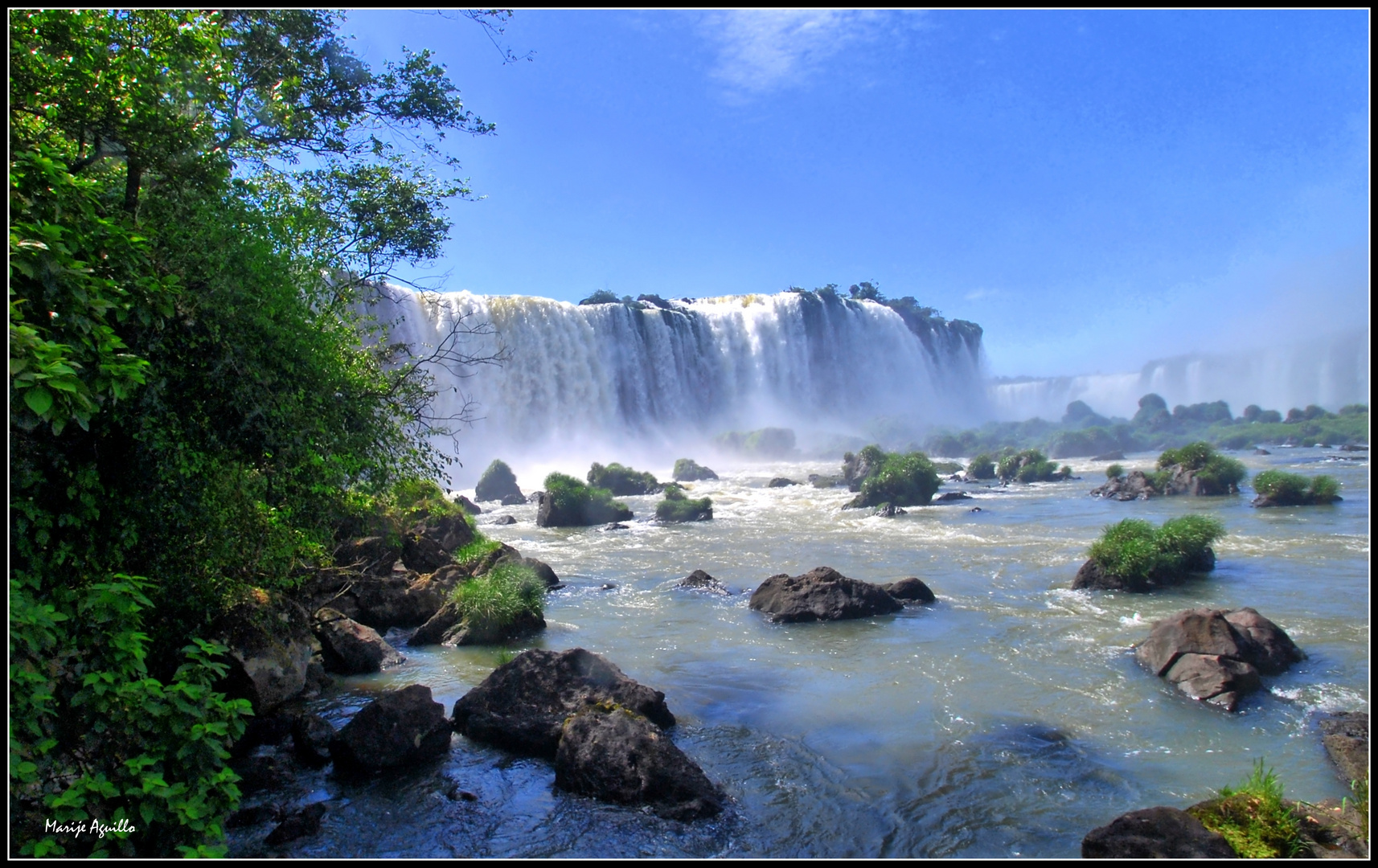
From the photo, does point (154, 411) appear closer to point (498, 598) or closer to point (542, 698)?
point (542, 698)

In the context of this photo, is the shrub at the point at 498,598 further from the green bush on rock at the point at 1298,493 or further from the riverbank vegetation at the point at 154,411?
the green bush on rock at the point at 1298,493

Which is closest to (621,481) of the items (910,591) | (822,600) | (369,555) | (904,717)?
(369,555)

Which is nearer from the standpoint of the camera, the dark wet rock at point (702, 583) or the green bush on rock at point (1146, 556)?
the green bush on rock at point (1146, 556)

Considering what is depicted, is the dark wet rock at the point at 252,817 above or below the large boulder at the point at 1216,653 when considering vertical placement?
below

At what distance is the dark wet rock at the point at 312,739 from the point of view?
21.3 feet

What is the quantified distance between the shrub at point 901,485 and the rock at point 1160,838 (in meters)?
21.5

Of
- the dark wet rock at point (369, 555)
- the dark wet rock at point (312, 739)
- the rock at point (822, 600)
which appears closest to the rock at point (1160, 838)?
the dark wet rock at point (312, 739)

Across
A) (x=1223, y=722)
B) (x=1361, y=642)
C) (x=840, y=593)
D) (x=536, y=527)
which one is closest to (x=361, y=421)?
(x=840, y=593)

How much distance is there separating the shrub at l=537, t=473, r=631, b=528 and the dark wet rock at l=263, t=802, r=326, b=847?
60.4 feet

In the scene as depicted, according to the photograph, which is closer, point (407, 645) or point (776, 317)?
point (407, 645)

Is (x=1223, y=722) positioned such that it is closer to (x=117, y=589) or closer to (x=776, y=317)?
(x=117, y=589)

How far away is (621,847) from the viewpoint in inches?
204

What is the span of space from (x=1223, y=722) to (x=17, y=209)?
32.2 ft

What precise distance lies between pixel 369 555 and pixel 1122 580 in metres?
12.4
